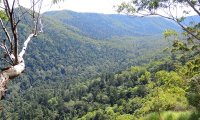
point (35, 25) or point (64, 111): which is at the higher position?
point (35, 25)

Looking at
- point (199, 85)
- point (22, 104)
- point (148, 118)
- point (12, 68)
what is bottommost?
point (22, 104)

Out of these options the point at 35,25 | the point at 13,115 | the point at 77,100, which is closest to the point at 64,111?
the point at 77,100

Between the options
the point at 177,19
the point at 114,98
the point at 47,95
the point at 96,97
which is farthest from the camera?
the point at 47,95

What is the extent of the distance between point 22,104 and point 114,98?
41364 mm

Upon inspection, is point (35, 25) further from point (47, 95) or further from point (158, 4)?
point (47, 95)

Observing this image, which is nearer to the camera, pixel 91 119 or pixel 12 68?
pixel 12 68

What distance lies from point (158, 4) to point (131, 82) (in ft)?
249

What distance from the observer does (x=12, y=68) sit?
4.55m

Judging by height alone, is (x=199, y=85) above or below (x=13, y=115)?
above

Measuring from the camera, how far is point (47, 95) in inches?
4520

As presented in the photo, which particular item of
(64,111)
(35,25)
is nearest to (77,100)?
(64,111)

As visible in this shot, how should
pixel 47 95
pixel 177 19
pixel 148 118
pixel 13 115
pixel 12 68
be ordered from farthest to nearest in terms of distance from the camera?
pixel 47 95 → pixel 13 115 → pixel 177 19 → pixel 148 118 → pixel 12 68

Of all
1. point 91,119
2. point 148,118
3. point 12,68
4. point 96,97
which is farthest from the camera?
point 96,97

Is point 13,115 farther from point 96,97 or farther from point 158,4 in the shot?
point 158,4
